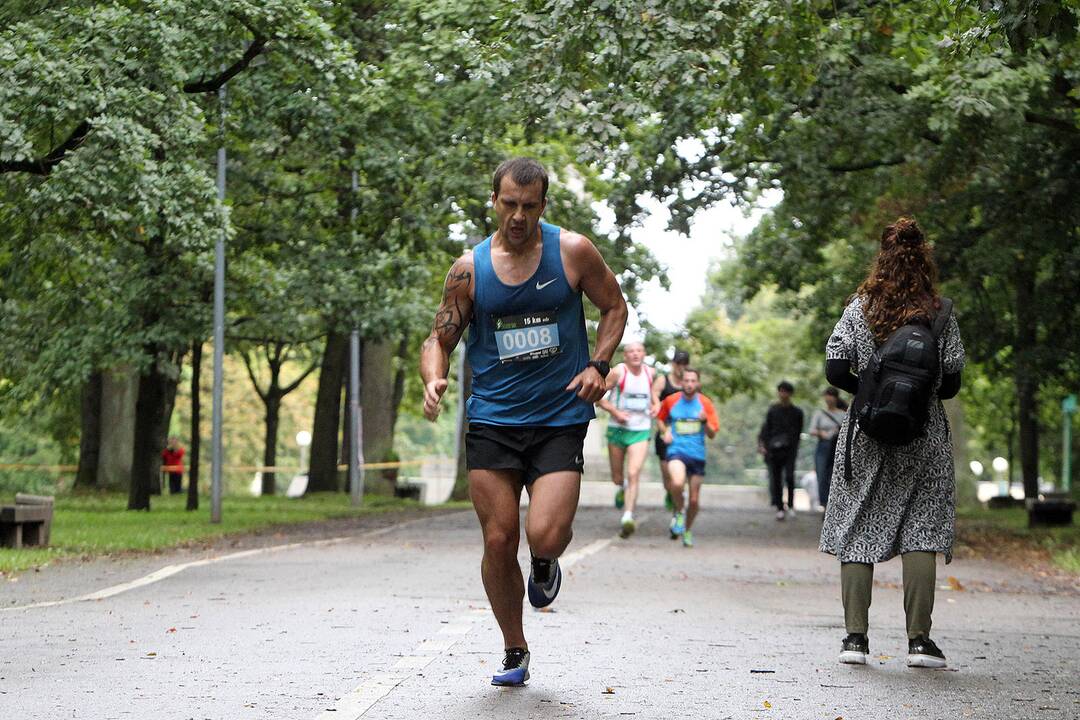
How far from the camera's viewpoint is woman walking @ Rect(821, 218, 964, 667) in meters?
7.97

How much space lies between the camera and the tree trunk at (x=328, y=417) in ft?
118

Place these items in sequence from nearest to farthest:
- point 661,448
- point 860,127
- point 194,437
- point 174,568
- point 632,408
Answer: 1. point 174,568
2. point 632,408
3. point 661,448
4. point 860,127
5. point 194,437

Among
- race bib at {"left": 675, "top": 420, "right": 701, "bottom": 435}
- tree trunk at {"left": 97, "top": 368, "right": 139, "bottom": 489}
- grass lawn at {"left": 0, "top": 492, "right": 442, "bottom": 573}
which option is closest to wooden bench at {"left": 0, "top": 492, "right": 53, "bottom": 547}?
grass lawn at {"left": 0, "top": 492, "right": 442, "bottom": 573}

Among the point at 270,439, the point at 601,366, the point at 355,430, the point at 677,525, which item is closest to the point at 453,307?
the point at 601,366

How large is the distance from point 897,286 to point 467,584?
17.4ft

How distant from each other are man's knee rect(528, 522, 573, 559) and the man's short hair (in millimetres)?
1248

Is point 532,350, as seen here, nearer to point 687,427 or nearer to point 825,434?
point 687,427

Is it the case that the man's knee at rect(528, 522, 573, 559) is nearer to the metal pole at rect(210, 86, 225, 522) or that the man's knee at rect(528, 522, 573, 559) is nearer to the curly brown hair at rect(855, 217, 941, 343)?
the curly brown hair at rect(855, 217, 941, 343)

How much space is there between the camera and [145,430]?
24938 mm

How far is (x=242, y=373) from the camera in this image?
207 ft

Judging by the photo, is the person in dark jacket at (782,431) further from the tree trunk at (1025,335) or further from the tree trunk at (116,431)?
the tree trunk at (116,431)

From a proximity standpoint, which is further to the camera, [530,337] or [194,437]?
[194,437]

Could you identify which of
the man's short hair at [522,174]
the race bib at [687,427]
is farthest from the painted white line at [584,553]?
the man's short hair at [522,174]

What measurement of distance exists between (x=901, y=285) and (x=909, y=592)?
135cm
